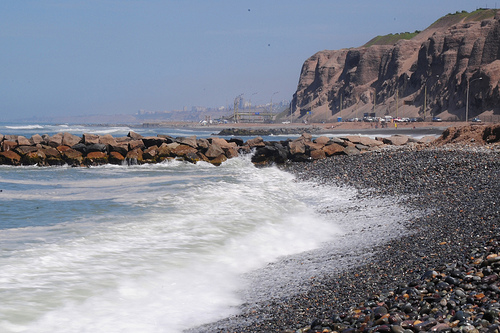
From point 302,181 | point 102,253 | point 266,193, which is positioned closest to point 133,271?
point 102,253

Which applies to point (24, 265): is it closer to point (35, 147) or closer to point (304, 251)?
point (304, 251)

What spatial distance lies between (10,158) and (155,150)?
7225 mm

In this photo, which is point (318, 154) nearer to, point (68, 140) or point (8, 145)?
point (68, 140)

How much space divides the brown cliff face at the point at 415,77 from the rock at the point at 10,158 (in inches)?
2677

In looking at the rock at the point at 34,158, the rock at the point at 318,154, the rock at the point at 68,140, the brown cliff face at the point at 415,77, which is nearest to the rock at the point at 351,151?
the rock at the point at 318,154

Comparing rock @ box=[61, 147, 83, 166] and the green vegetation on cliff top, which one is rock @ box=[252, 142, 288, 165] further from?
the green vegetation on cliff top

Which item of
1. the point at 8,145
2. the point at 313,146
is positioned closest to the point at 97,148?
the point at 8,145

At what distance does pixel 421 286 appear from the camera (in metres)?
4.80

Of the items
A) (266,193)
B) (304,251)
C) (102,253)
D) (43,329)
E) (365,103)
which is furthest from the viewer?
(365,103)

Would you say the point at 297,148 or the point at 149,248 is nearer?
the point at 149,248

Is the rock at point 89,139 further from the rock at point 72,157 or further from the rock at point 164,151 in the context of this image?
the rock at point 164,151

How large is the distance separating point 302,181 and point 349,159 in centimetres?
411

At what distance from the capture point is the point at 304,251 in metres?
8.37

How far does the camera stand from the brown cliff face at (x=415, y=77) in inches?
3241
